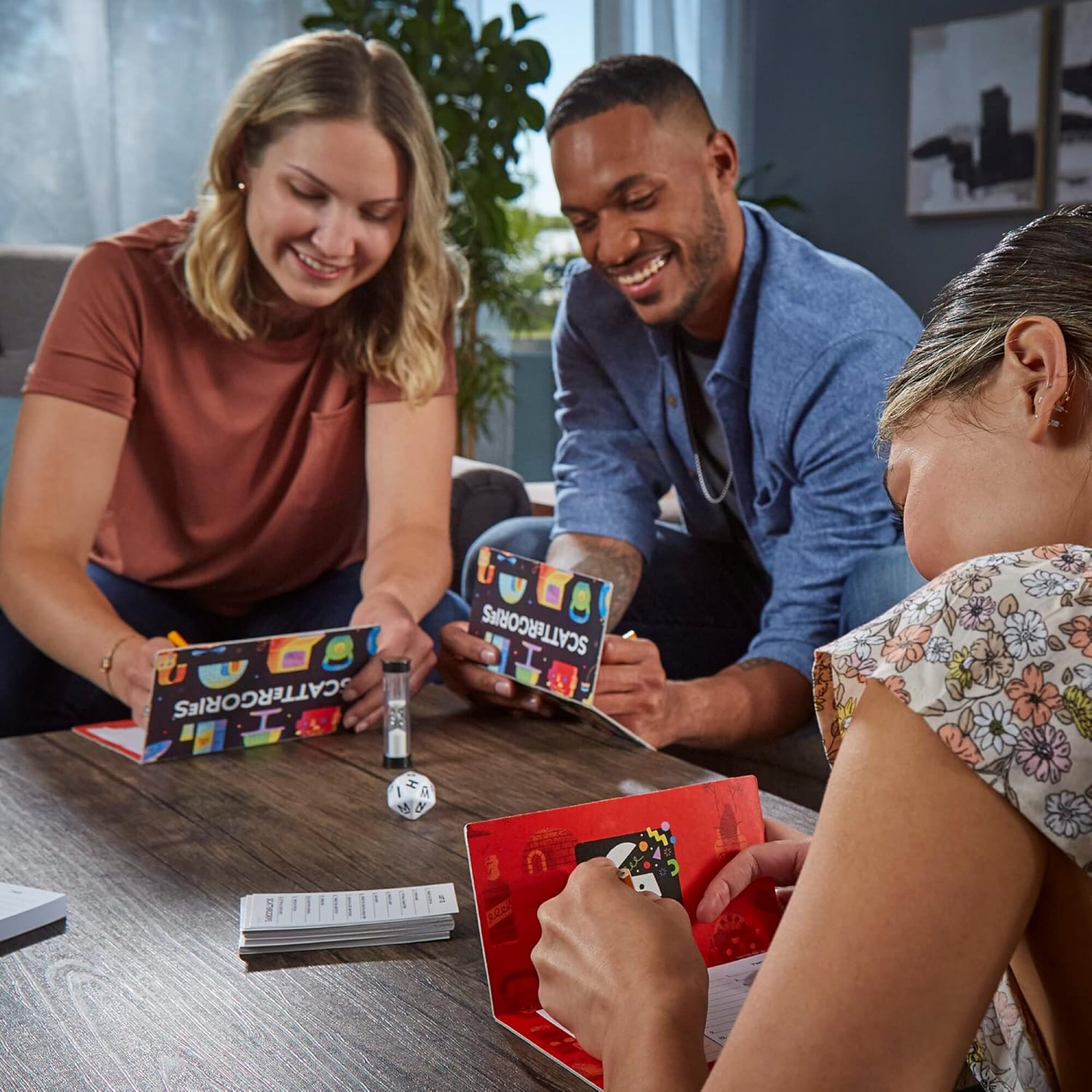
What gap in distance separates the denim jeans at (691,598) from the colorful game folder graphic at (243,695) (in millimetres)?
762

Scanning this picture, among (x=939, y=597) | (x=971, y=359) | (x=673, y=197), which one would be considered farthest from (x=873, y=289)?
(x=939, y=597)

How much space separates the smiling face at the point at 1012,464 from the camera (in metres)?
0.61

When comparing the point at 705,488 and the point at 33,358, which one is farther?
the point at 33,358

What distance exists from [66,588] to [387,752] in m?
0.54

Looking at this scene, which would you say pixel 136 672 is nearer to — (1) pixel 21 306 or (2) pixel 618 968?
(2) pixel 618 968

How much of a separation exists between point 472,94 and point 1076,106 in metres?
1.88

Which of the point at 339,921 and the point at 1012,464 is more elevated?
the point at 1012,464

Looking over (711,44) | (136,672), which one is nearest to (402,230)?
(136,672)

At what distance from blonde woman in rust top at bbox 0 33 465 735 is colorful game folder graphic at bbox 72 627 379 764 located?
0.42ft

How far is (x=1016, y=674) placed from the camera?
1.78 feet

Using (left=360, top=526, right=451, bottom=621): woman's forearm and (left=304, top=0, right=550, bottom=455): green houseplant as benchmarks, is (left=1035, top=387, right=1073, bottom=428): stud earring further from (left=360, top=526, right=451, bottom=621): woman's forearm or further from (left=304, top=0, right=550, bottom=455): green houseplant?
(left=304, top=0, right=550, bottom=455): green houseplant

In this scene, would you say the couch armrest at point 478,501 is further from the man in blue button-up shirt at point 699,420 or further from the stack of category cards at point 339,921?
the stack of category cards at point 339,921

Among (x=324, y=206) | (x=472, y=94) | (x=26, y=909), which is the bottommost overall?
(x=26, y=909)

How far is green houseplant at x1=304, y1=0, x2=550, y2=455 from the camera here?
143 inches
